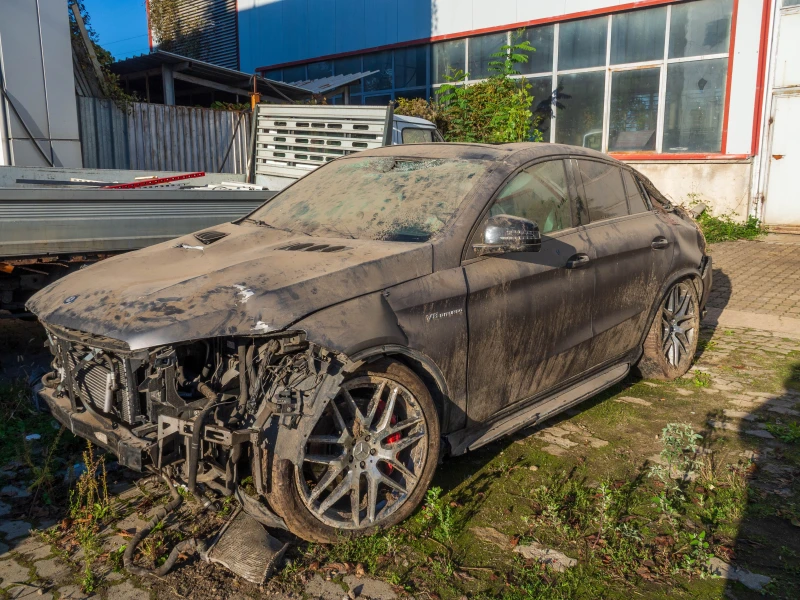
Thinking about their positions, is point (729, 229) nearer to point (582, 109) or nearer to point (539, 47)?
point (582, 109)

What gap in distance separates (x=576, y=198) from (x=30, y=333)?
5365 mm

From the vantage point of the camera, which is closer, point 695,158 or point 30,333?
point 30,333

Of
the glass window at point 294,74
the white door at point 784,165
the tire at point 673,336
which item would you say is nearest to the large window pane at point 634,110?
the white door at point 784,165

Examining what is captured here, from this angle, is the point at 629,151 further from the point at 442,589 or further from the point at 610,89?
the point at 442,589

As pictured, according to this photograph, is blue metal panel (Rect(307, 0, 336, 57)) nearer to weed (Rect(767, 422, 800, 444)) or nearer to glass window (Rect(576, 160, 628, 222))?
glass window (Rect(576, 160, 628, 222))

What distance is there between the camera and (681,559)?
122 inches

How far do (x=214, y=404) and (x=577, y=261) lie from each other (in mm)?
2389

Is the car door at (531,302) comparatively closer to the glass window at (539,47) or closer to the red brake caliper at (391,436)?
the red brake caliper at (391,436)

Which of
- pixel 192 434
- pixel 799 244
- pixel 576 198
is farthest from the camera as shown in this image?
pixel 799 244

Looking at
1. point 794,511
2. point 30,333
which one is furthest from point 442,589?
point 30,333

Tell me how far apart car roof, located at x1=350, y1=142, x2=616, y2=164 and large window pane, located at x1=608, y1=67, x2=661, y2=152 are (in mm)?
10188

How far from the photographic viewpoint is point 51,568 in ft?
Result: 10.0

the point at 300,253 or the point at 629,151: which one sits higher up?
the point at 629,151

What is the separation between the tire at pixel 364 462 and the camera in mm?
3033
